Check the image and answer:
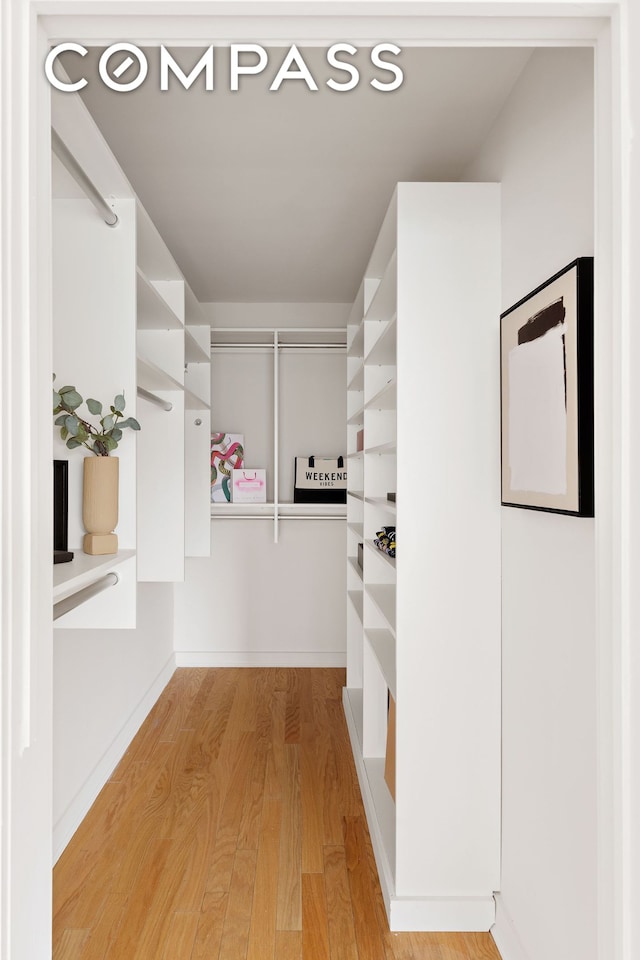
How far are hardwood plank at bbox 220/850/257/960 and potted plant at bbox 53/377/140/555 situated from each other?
1194 millimetres

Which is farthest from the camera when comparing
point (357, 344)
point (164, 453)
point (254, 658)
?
point (254, 658)

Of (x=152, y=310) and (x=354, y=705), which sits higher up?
(x=152, y=310)

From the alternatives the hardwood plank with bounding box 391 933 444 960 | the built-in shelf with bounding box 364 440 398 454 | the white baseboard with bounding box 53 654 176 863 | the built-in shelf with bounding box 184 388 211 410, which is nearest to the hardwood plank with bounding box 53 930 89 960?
the white baseboard with bounding box 53 654 176 863

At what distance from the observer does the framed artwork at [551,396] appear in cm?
148

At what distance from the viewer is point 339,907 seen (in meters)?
2.21

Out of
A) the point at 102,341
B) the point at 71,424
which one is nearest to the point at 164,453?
the point at 102,341

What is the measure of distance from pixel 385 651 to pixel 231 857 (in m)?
0.92

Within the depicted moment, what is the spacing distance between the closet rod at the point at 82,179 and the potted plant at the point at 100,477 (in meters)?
0.54

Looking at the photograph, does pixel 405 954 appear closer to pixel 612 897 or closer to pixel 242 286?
pixel 612 897

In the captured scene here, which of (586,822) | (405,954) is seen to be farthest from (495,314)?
(405,954)

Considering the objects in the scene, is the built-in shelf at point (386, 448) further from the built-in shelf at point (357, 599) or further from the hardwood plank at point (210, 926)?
the hardwood plank at point (210, 926)

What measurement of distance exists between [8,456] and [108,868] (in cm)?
200

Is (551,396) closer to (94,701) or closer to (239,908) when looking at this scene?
(239,908)

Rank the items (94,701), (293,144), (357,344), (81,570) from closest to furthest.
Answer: (81,570) → (293,144) → (94,701) → (357,344)
